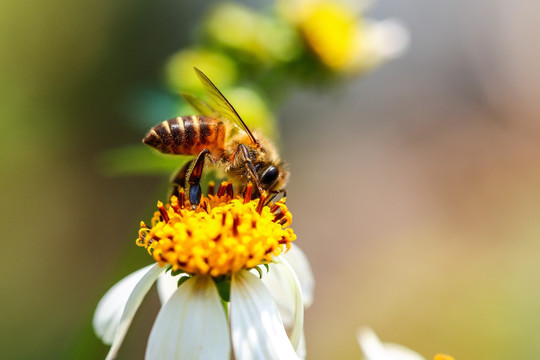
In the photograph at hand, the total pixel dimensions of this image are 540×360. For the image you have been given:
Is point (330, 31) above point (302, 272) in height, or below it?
above

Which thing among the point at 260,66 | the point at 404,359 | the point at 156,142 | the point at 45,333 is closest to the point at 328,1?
the point at 260,66

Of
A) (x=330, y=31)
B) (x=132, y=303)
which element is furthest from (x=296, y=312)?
(x=330, y=31)

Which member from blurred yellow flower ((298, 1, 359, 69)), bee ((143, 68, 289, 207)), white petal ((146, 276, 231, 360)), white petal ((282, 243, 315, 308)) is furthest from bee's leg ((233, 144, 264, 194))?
blurred yellow flower ((298, 1, 359, 69))

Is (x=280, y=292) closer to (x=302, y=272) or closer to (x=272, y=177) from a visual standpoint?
(x=302, y=272)

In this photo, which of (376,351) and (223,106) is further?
(223,106)

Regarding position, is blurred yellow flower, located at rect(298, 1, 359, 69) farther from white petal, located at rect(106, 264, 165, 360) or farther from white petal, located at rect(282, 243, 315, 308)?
white petal, located at rect(106, 264, 165, 360)

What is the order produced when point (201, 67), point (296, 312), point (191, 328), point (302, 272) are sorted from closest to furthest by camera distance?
point (191, 328) < point (296, 312) < point (302, 272) < point (201, 67)

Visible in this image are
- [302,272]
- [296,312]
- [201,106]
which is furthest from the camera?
[201,106]
